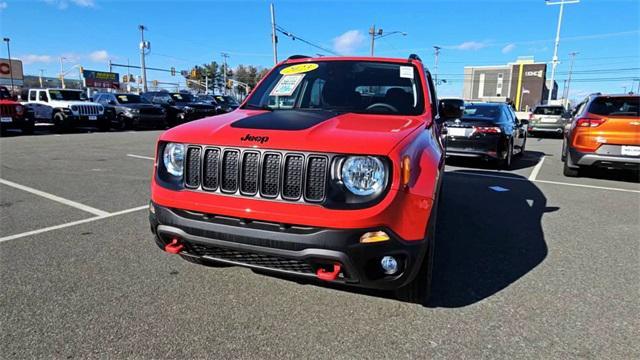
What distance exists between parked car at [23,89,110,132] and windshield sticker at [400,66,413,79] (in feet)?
58.6

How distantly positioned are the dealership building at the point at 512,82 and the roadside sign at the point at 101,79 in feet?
233

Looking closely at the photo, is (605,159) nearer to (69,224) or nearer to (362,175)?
(362,175)

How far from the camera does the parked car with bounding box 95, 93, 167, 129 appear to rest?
2005 cm

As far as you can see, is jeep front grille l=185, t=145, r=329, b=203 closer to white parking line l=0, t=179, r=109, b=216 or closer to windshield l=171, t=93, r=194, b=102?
white parking line l=0, t=179, r=109, b=216

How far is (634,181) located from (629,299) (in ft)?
21.5

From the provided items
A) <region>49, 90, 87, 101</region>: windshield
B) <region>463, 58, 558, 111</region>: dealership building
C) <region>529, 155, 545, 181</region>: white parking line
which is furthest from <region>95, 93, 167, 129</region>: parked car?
<region>463, 58, 558, 111</region>: dealership building

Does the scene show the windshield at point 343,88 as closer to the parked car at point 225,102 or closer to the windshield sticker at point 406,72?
the windshield sticker at point 406,72

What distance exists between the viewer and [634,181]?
8078 millimetres

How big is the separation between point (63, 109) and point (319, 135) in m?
18.9

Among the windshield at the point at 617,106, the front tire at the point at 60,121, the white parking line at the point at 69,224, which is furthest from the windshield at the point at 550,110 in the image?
the front tire at the point at 60,121

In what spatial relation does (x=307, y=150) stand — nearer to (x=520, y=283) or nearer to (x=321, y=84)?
(x=321, y=84)

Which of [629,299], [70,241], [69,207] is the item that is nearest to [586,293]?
[629,299]

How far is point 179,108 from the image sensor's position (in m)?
23.0

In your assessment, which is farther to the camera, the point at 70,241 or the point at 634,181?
the point at 634,181
